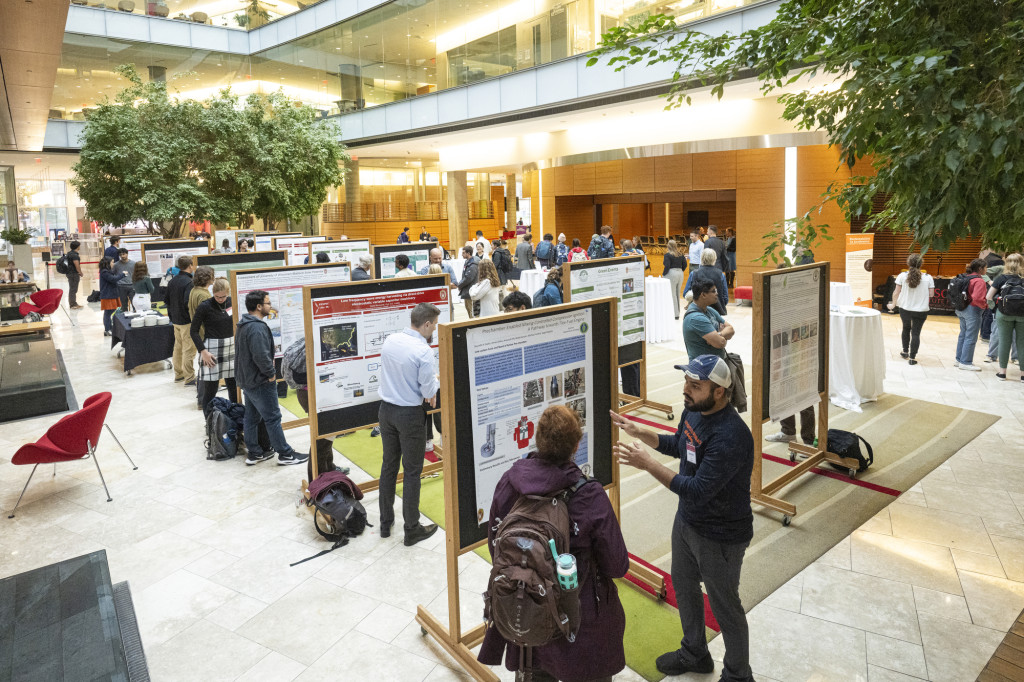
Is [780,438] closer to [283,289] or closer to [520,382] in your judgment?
[520,382]

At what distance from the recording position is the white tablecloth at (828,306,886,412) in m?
7.99

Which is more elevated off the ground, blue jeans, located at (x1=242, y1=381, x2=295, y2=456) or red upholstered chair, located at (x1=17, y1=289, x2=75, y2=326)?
red upholstered chair, located at (x1=17, y1=289, x2=75, y2=326)

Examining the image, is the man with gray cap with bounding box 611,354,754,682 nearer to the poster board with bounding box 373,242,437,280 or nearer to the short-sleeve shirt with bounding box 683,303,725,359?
the short-sleeve shirt with bounding box 683,303,725,359

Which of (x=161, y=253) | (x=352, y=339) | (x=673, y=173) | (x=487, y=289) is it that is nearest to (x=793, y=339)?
(x=352, y=339)

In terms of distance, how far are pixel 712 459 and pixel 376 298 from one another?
3.47 metres

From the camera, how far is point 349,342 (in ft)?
18.4

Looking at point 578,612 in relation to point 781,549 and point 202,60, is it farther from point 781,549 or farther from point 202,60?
point 202,60

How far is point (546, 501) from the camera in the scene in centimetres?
258

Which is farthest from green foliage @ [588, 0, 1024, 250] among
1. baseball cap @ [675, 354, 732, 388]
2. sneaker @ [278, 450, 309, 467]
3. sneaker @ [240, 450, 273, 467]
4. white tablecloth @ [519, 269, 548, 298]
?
white tablecloth @ [519, 269, 548, 298]

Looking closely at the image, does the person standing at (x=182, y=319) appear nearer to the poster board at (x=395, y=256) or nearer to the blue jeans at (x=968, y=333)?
the poster board at (x=395, y=256)

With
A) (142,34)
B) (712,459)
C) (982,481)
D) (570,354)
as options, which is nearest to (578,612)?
(712,459)

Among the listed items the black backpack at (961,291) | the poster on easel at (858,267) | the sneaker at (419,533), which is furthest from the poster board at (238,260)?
the poster on easel at (858,267)

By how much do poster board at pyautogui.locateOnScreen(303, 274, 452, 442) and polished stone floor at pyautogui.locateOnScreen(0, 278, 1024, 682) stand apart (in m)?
0.86

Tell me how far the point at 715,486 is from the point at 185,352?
29.7 ft
